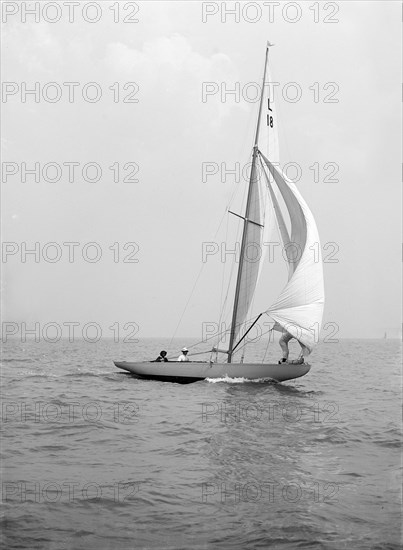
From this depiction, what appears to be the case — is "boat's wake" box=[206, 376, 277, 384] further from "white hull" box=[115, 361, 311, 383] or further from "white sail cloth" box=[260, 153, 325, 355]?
"white sail cloth" box=[260, 153, 325, 355]

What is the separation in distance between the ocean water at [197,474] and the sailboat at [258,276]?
5.01 m

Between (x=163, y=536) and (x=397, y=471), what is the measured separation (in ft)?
19.5

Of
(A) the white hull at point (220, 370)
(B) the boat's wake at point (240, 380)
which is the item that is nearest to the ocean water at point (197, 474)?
(A) the white hull at point (220, 370)

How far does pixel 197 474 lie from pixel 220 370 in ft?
51.1

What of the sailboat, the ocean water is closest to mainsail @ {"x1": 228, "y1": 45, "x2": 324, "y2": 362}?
the sailboat

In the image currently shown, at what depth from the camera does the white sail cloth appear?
25.3m

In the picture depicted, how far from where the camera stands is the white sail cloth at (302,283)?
82.9 feet

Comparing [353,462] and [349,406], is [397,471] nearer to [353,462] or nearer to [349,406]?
[353,462]

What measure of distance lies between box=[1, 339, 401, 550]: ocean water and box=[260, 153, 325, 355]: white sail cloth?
4.93m

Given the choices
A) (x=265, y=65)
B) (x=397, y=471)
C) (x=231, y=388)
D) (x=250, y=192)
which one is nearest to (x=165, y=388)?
(x=231, y=388)

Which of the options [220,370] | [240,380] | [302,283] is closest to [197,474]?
[302,283]

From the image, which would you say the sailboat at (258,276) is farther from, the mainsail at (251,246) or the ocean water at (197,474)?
→ the ocean water at (197,474)

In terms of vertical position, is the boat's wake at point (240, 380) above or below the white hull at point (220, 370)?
below

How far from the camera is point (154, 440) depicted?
46.3ft
